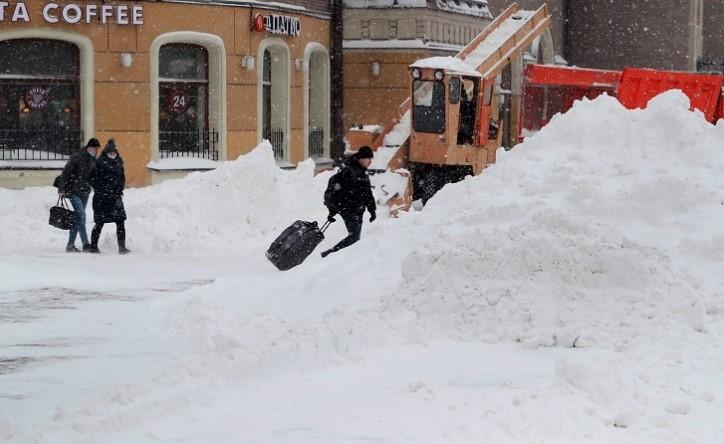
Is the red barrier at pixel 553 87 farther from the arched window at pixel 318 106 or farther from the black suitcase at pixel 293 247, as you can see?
the black suitcase at pixel 293 247

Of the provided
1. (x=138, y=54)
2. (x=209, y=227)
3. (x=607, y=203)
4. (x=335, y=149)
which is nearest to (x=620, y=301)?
(x=607, y=203)

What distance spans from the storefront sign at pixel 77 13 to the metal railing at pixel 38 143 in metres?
2.04

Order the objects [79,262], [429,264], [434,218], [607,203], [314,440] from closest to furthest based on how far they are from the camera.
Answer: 1. [314,440]
2. [429,264]
3. [607,203]
4. [434,218]
5. [79,262]

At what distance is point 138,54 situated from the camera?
906 inches

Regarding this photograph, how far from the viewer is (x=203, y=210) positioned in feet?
64.4

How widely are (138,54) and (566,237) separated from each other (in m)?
14.3

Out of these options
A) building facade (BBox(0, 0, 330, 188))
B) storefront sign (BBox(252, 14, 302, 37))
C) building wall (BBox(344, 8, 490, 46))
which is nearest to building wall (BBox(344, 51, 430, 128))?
building wall (BBox(344, 8, 490, 46))

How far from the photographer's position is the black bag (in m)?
16.9

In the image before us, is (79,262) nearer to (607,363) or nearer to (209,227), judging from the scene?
(209,227)

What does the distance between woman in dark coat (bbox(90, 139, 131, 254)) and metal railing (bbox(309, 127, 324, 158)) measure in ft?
35.1

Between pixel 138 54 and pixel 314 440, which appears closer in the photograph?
pixel 314 440

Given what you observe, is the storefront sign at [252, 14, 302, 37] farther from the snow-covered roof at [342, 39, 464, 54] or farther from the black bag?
the black bag

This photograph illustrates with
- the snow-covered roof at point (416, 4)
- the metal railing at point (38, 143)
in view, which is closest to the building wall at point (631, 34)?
the snow-covered roof at point (416, 4)

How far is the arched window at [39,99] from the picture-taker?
22344 mm
